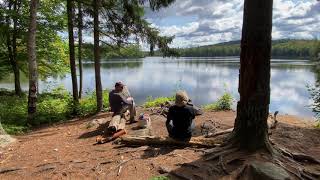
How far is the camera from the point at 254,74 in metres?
6.54

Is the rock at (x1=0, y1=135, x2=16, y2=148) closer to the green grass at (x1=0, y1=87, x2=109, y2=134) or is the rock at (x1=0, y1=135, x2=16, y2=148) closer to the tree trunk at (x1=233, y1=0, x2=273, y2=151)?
the green grass at (x1=0, y1=87, x2=109, y2=134)

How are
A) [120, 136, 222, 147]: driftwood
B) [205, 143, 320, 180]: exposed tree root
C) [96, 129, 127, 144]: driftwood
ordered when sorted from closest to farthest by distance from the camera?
[205, 143, 320, 180]: exposed tree root < [120, 136, 222, 147]: driftwood < [96, 129, 127, 144]: driftwood

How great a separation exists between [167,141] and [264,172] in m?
2.41

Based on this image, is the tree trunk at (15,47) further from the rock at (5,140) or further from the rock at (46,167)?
the rock at (46,167)

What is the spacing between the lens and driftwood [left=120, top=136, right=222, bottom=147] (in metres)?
7.61

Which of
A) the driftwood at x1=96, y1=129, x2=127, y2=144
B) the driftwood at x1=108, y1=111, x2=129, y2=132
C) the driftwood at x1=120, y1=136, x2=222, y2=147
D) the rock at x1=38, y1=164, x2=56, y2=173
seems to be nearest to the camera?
the rock at x1=38, y1=164, x2=56, y2=173

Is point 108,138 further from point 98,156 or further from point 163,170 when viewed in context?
point 163,170

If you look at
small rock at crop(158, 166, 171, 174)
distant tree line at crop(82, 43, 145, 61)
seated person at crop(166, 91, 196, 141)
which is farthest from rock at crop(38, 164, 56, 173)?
distant tree line at crop(82, 43, 145, 61)

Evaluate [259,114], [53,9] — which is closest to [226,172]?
[259,114]

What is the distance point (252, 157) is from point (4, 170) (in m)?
4.59

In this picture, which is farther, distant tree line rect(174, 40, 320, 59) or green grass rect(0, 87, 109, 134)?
distant tree line rect(174, 40, 320, 59)

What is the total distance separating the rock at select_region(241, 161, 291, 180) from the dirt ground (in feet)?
1.99

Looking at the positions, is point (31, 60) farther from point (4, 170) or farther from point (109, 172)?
point (109, 172)

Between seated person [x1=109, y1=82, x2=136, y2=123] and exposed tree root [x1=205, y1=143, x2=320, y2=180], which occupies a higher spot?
seated person [x1=109, y1=82, x2=136, y2=123]
